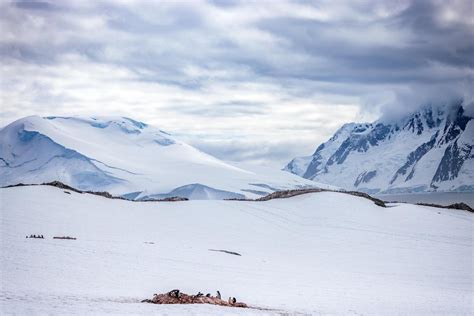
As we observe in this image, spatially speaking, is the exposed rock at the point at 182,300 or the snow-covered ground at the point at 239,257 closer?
the exposed rock at the point at 182,300

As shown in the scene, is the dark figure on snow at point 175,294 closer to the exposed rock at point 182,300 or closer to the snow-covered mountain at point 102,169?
the exposed rock at point 182,300

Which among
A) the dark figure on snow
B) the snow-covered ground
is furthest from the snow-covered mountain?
the dark figure on snow

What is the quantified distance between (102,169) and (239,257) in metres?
141

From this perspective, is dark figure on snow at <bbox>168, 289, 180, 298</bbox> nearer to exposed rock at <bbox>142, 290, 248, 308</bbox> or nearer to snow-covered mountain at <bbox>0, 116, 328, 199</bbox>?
exposed rock at <bbox>142, 290, 248, 308</bbox>

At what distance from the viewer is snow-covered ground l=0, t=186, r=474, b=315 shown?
17.7 metres

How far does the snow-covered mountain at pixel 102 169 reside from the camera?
15625 centimetres

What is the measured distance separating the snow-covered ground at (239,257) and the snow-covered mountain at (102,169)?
4336 inches

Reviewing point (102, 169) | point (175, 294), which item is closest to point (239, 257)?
point (175, 294)

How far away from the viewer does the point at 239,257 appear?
27750mm

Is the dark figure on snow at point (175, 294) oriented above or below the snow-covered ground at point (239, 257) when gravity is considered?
below

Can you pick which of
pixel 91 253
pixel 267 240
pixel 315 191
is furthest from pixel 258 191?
pixel 91 253

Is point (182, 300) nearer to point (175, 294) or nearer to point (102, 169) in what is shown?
point (175, 294)

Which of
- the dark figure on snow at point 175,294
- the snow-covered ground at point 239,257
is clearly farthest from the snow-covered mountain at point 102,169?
the dark figure on snow at point 175,294

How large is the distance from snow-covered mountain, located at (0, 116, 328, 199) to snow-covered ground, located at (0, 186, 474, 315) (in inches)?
4336
